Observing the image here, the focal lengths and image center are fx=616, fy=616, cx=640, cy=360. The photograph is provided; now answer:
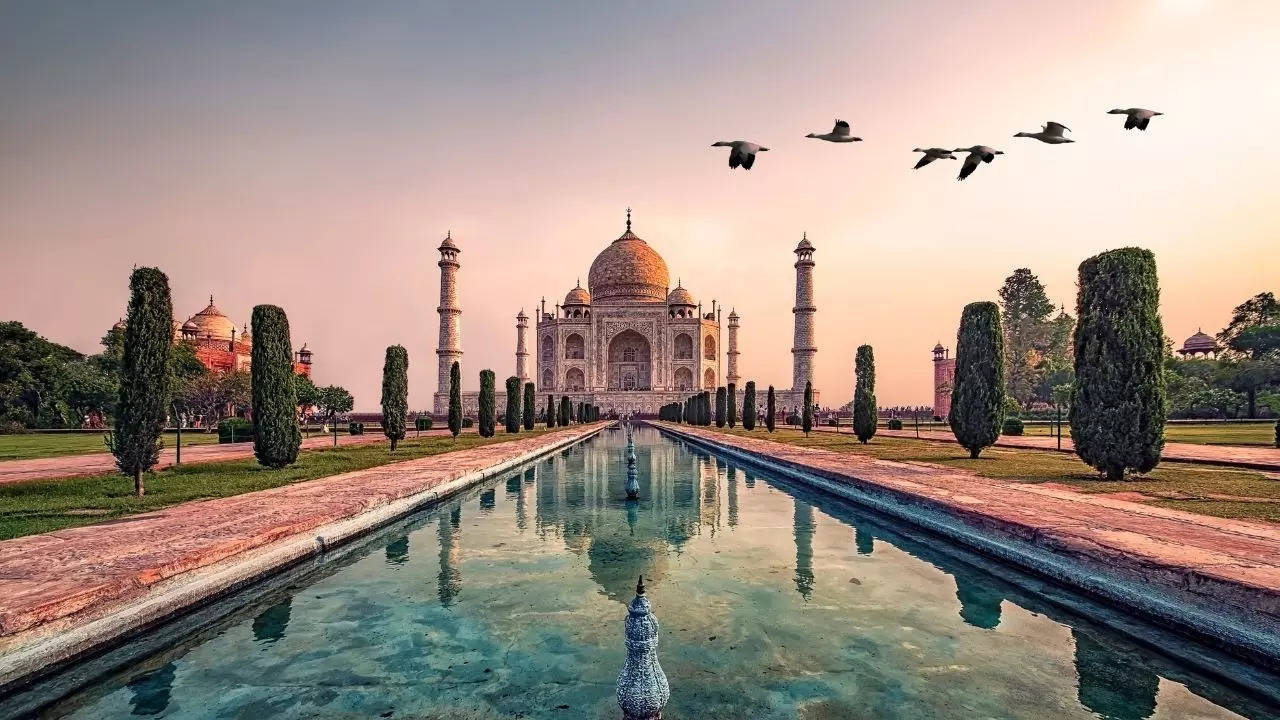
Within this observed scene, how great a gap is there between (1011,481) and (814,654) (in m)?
6.05

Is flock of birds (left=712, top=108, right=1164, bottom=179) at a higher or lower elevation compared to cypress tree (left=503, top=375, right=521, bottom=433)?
higher

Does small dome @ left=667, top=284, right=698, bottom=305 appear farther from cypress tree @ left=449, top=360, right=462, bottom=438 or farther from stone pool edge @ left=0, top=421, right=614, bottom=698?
stone pool edge @ left=0, top=421, right=614, bottom=698

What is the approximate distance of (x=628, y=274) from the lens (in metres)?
55.2

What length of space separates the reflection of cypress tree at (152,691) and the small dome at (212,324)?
180ft

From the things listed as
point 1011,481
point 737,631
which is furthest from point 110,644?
point 1011,481

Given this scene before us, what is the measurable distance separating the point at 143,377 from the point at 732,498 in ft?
25.4

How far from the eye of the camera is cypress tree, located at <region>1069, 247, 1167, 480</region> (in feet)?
27.0

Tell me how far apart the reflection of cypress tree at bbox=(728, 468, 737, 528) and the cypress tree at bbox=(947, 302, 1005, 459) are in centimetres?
462

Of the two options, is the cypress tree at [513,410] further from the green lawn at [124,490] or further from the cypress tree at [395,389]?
the green lawn at [124,490]

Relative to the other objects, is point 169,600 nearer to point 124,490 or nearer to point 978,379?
point 124,490

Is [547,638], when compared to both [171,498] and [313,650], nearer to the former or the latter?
[313,650]

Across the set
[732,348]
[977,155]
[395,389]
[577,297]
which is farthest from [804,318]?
[977,155]

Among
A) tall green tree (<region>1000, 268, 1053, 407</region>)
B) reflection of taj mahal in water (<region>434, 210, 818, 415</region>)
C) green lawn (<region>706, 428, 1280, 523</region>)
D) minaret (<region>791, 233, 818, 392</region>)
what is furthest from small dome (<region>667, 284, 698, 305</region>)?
green lawn (<region>706, 428, 1280, 523</region>)

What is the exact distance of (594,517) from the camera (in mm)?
6879
